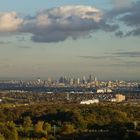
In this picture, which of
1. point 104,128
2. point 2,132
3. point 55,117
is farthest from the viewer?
point 55,117

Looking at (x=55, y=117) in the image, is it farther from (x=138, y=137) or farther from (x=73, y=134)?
(x=138, y=137)

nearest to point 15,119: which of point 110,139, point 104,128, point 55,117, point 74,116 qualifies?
point 55,117

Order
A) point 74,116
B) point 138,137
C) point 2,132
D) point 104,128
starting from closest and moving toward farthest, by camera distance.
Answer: point 138,137 → point 2,132 → point 104,128 → point 74,116

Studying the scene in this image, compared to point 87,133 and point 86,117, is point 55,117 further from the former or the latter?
point 87,133

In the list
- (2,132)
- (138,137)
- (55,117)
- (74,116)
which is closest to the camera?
(138,137)

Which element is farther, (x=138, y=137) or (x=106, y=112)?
(x=106, y=112)

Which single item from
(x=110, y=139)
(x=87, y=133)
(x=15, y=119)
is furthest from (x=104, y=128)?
(x=15, y=119)
